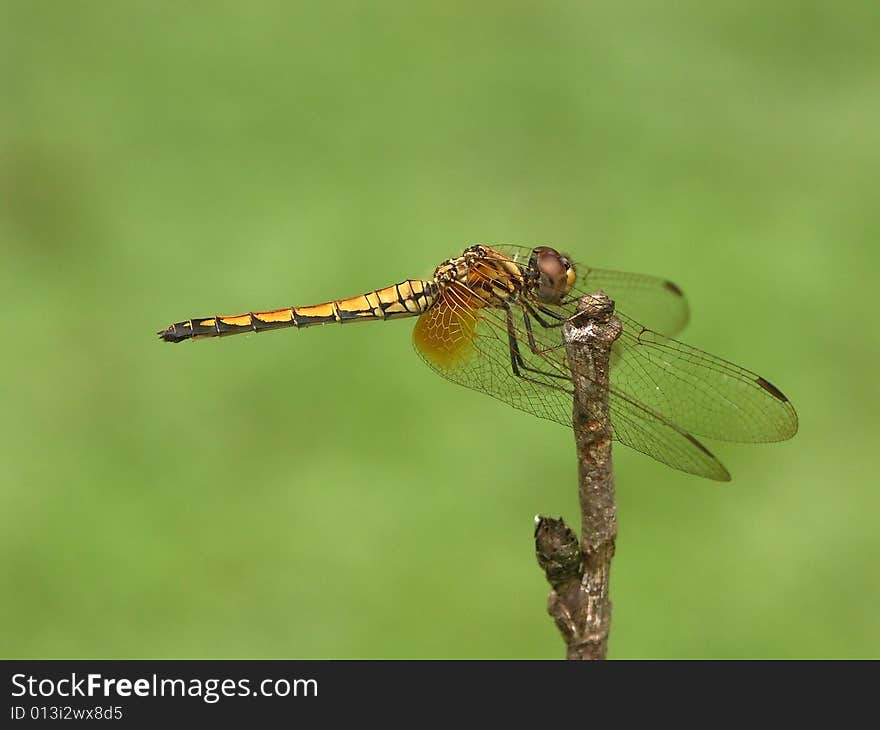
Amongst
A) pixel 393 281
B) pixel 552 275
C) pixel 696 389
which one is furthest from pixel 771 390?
pixel 393 281

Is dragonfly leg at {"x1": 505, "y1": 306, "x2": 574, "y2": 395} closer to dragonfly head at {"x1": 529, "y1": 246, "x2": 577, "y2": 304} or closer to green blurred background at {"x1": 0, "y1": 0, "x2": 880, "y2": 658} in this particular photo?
dragonfly head at {"x1": 529, "y1": 246, "x2": 577, "y2": 304}

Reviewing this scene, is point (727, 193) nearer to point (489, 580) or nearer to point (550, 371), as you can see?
point (489, 580)

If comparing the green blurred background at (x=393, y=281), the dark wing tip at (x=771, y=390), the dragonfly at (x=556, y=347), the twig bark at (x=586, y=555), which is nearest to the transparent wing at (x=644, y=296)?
the dragonfly at (x=556, y=347)

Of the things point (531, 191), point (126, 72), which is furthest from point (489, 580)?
point (126, 72)

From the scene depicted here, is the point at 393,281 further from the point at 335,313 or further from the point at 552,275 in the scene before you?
the point at 552,275

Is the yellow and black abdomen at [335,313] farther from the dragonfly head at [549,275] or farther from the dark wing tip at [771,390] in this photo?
the dark wing tip at [771,390]

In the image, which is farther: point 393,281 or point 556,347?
point 393,281

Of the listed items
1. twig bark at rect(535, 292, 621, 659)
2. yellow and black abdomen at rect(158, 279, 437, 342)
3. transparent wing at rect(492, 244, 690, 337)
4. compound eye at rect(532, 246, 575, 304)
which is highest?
→ transparent wing at rect(492, 244, 690, 337)

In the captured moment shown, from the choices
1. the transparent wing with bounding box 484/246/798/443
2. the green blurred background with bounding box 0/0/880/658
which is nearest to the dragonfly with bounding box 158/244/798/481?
the transparent wing with bounding box 484/246/798/443
